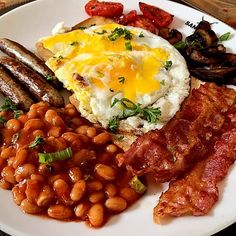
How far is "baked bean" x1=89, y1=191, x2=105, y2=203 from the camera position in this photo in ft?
11.0

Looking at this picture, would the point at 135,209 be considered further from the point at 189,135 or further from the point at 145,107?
the point at 145,107

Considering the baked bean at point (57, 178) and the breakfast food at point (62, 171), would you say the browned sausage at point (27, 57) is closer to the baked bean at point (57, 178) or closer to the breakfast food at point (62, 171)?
the breakfast food at point (62, 171)

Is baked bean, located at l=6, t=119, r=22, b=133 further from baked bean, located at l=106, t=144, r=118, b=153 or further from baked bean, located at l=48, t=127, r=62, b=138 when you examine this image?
baked bean, located at l=106, t=144, r=118, b=153

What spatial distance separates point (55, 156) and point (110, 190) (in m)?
0.46

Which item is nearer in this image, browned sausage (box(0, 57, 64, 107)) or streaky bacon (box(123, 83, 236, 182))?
streaky bacon (box(123, 83, 236, 182))

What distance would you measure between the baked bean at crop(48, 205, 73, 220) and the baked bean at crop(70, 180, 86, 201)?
0.09 metres

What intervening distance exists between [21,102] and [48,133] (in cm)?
52

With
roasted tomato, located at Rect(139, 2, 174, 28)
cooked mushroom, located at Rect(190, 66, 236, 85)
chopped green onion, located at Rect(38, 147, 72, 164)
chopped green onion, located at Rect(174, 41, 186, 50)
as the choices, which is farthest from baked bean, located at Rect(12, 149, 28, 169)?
roasted tomato, located at Rect(139, 2, 174, 28)

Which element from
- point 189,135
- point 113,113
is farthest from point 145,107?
point 189,135

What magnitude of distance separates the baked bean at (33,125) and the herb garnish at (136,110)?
65 centimetres

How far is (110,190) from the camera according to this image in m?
3.42

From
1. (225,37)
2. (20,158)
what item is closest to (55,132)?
(20,158)

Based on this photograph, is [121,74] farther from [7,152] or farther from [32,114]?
[7,152]

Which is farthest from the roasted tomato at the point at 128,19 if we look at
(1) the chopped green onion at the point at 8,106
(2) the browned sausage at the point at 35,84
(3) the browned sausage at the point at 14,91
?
(1) the chopped green onion at the point at 8,106
